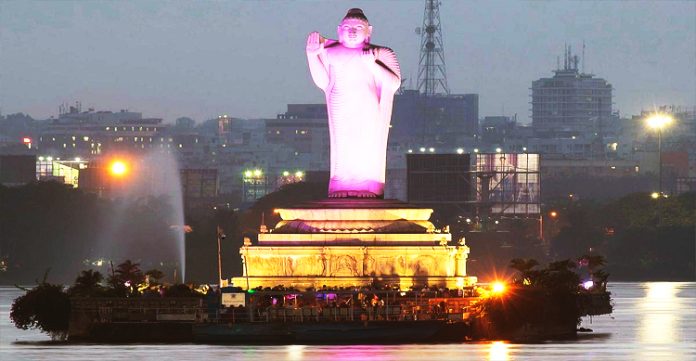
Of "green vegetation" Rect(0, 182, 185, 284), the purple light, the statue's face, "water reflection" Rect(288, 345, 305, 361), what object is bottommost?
"water reflection" Rect(288, 345, 305, 361)

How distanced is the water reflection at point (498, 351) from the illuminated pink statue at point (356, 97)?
9002 millimetres

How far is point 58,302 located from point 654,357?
688 inches

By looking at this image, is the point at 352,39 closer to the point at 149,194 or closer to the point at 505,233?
the point at 505,233

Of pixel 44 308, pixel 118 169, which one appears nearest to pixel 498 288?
pixel 44 308

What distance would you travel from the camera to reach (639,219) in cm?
15600

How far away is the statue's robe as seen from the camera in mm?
85812

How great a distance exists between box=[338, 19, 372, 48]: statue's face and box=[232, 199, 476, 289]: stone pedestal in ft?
15.8

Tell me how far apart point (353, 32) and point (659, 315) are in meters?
21.2

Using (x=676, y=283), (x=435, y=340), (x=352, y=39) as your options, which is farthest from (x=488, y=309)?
(x=676, y=283)

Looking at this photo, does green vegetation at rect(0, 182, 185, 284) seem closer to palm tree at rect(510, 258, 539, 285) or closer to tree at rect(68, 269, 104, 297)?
palm tree at rect(510, 258, 539, 285)

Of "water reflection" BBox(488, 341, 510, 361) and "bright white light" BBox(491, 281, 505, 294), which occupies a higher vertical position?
"bright white light" BBox(491, 281, 505, 294)

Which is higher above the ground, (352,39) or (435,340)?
(352,39)

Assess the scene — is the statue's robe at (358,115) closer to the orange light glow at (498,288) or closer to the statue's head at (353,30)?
the statue's head at (353,30)

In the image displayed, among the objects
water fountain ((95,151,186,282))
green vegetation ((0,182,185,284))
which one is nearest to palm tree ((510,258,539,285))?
water fountain ((95,151,186,282))
